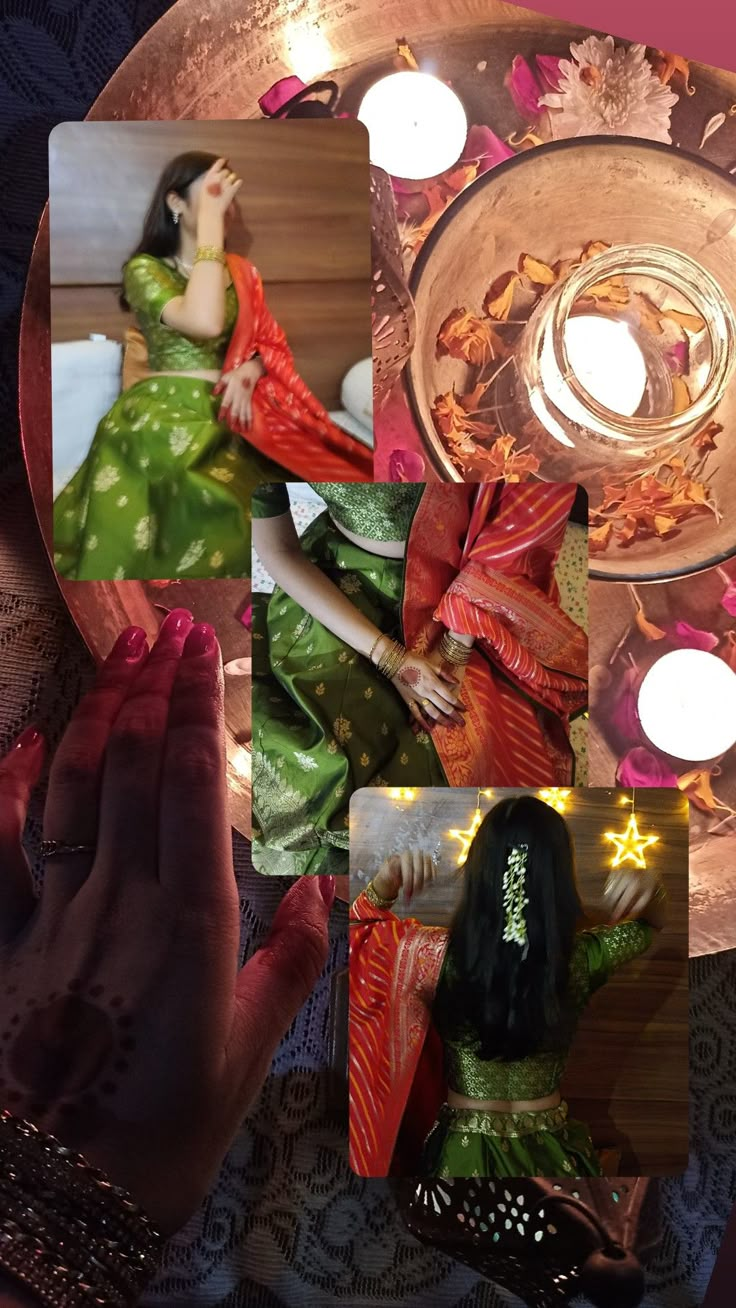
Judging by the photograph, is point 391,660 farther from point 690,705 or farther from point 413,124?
point 413,124

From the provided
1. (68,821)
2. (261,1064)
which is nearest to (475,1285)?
(261,1064)

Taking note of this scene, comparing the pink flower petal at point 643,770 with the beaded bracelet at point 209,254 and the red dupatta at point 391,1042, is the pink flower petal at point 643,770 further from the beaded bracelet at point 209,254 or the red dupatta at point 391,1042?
the beaded bracelet at point 209,254

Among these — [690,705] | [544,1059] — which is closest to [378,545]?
[690,705]

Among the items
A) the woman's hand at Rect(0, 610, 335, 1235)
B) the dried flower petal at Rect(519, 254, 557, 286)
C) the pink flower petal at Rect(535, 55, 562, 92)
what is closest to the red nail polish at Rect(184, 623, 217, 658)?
the woman's hand at Rect(0, 610, 335, 1235)

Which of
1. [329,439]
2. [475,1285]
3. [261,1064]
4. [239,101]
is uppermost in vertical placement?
[239,101]

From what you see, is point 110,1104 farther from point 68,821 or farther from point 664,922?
point 664,922
